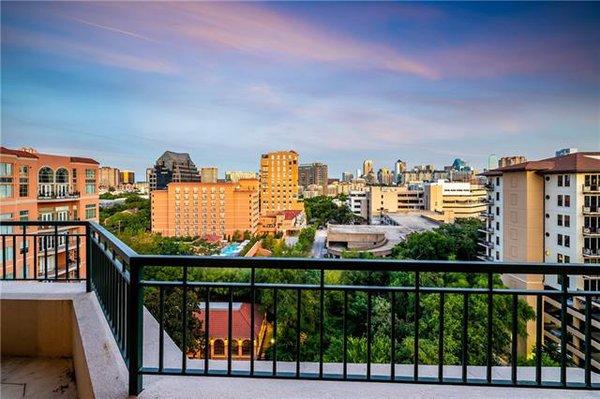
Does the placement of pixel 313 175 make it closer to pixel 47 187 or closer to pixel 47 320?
pixel 47 187

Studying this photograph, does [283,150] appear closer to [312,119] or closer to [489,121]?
[312,119]

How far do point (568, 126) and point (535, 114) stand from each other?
2.90 meters

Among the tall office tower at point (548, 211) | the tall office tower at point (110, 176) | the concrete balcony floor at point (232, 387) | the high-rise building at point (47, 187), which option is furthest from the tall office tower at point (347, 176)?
the concrete balcony floor at point (232, 387)

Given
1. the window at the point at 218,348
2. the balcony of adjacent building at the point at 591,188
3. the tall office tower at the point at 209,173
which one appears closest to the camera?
the window at the point at 218,348

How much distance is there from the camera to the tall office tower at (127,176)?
41.5 m

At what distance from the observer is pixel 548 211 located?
1622 centimetres

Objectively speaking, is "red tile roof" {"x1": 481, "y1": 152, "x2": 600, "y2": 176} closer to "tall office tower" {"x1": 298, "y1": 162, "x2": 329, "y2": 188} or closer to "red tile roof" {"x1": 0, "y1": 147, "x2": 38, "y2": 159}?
"red tile roof" {"x1": 0, "y1": 147, "x2": 38, "y2": 159}

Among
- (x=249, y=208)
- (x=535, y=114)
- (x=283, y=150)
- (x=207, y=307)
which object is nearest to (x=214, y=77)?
(x=249, y=208)

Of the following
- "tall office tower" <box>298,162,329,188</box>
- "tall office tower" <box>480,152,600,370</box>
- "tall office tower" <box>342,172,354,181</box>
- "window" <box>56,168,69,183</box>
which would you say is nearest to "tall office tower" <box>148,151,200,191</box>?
"window" <box>56,168,69,183</box>

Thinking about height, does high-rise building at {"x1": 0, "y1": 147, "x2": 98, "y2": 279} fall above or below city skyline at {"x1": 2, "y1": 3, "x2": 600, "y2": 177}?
below

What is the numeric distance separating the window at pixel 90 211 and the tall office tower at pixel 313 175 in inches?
3750

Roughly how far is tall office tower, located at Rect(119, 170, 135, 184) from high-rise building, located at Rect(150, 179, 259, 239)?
928 cm

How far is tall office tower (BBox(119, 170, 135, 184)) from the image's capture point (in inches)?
1632

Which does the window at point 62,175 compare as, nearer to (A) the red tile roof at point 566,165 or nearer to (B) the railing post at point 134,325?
(B) the railing post at point 134,325
